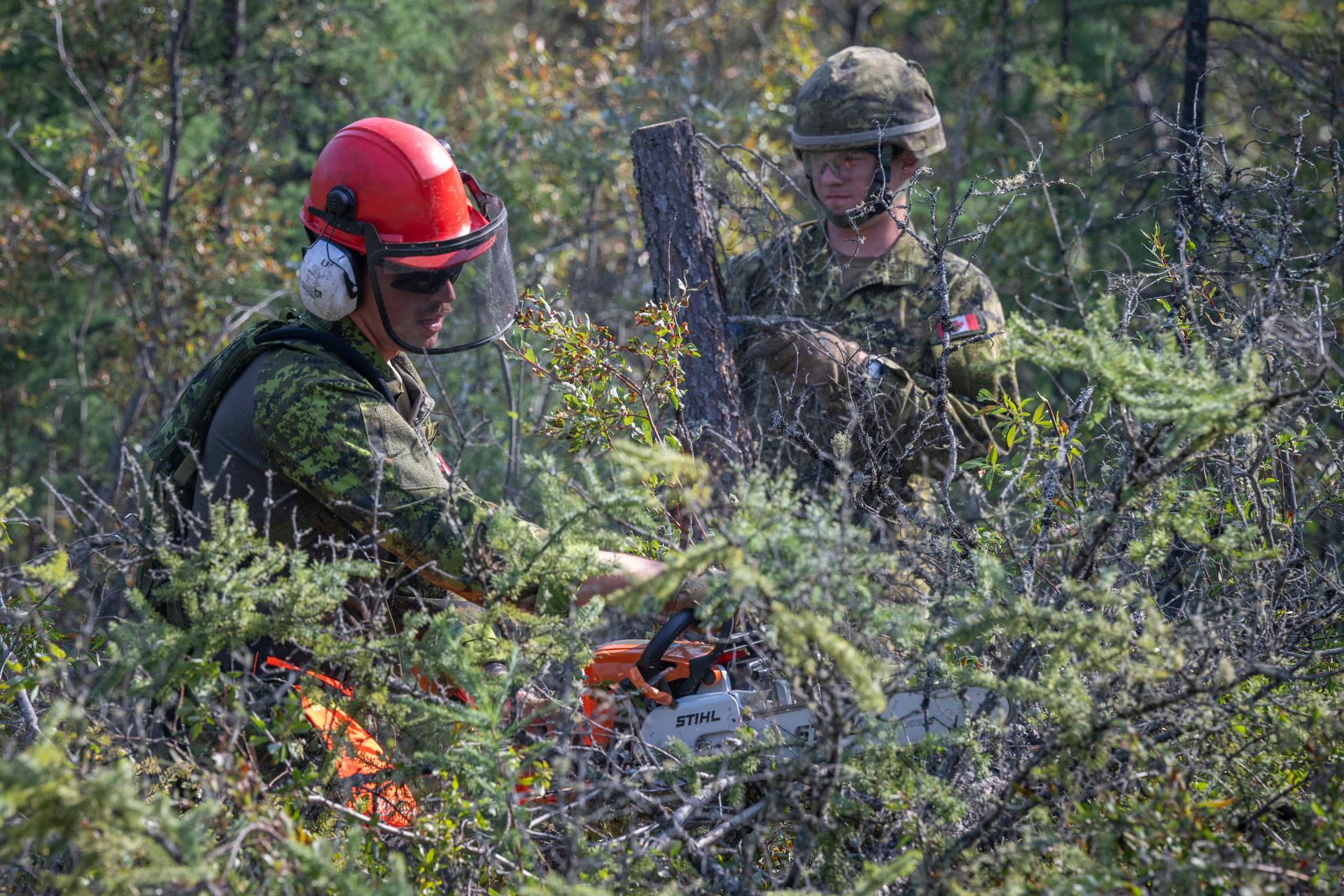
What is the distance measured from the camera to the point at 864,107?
4.47 m

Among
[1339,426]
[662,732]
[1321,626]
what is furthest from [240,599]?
[1339,426]

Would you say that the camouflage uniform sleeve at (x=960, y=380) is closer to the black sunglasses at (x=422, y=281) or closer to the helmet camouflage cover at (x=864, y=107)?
the helmet camouflage cover at (x=864, y=107)

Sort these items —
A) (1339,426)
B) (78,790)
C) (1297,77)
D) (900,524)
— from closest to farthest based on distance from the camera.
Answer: (78,790)
(900,524)
(1339,426)
(1297,77)

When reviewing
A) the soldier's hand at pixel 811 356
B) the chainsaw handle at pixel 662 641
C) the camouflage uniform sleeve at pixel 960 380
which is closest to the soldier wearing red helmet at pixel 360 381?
the chainsaw handle at pixel 662 641

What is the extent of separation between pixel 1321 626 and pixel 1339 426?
2.81 metres

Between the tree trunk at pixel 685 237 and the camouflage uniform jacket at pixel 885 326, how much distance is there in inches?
5.6

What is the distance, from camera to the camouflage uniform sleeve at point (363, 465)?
276 centimetres

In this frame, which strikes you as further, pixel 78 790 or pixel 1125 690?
pixel 1125 690

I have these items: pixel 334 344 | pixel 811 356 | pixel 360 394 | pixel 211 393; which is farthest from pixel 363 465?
pixel 811 356

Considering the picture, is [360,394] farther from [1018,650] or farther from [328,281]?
[1018,650]

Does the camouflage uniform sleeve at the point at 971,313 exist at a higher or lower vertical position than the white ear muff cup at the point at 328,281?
lower

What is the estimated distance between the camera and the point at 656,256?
410 cm

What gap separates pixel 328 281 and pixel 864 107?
236 cm

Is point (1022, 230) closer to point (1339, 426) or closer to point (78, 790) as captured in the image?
point (1339, 426)
